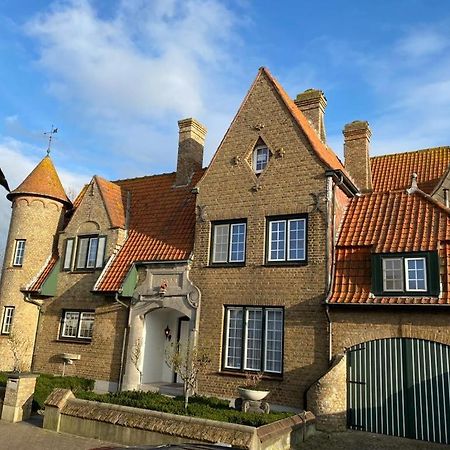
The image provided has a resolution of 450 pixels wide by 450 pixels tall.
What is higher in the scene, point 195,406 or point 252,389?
point 252,389

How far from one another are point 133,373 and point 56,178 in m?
10.7

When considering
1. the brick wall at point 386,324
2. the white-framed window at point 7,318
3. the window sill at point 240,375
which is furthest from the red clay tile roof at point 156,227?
the brick wall at point 386,324

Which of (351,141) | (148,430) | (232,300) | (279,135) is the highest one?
(351,141)

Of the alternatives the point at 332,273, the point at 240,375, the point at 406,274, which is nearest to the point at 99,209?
the point at 240,375

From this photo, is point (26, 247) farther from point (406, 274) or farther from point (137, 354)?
point (406, 274)

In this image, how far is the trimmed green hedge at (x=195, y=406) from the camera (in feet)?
36.6

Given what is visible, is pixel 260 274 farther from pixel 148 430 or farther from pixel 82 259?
pixel 82 259

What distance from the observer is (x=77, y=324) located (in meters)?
19.1

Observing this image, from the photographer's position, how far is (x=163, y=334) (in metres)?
18.8

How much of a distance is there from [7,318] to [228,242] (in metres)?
10.9

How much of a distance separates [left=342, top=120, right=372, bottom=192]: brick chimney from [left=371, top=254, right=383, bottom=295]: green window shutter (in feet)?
20.2

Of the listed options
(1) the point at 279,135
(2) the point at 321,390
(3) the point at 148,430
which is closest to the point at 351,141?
(1) the point at 279,135

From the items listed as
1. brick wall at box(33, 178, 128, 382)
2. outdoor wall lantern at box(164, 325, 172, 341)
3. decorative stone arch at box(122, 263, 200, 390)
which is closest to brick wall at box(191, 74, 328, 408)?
decorative stone arch at box(122, 263, 200, 390)

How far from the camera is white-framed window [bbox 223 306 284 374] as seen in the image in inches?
578
